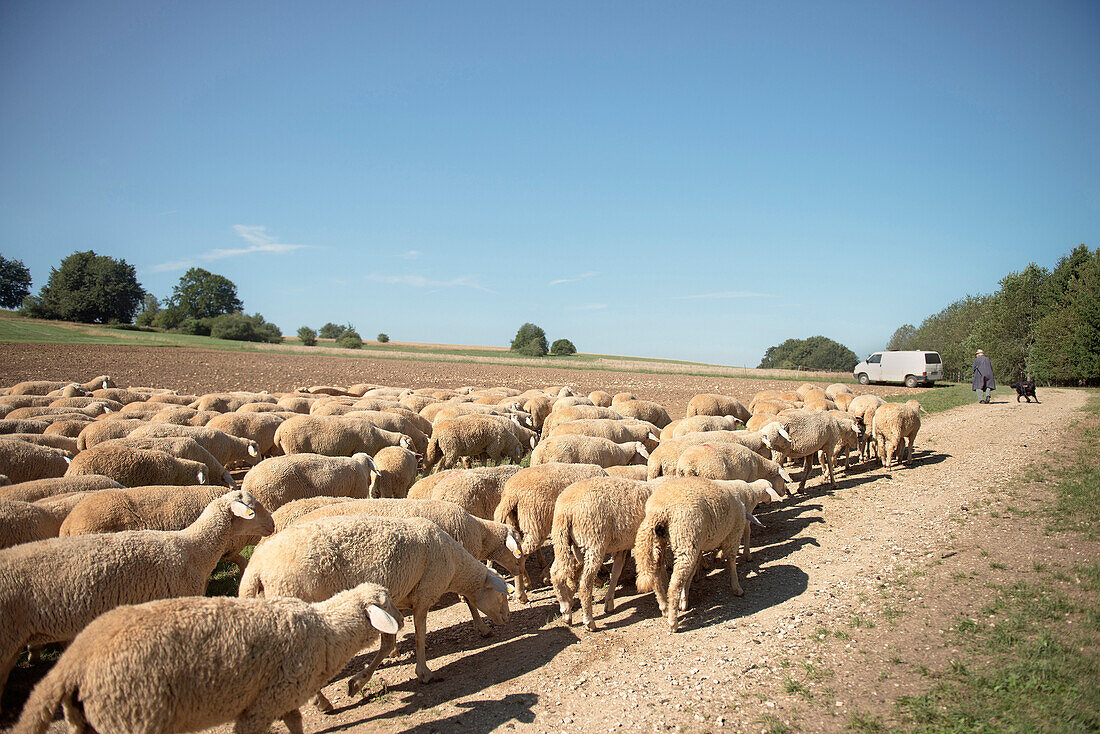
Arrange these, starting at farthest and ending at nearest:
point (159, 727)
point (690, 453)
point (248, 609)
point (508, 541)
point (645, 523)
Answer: point (690, 453) < point (508, 541) < point (645, 523) < point (248, 609) < point (159, 727)

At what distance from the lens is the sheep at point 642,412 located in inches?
699

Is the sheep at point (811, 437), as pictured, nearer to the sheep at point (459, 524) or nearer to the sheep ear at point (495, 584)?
the sheep at point (459, 524)

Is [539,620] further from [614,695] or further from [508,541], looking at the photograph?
[614,695]

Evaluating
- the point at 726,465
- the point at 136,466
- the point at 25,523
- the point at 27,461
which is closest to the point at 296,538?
the point at 25,523

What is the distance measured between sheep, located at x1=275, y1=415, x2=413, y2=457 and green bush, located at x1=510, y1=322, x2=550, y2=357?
3169 inches

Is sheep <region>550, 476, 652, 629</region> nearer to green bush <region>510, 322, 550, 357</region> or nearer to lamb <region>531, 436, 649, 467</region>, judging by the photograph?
lamb <region>531, 436, 649, 467</region>

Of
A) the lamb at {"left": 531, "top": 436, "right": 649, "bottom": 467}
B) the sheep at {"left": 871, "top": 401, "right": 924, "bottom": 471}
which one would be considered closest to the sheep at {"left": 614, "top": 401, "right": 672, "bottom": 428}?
the sheep at {"left": 871, "top": 401, "right": 924, "bottom": 471}

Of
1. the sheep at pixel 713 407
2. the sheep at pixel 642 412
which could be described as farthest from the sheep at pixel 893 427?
the sheep at pixel 642 412

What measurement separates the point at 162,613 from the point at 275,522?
3.28 m

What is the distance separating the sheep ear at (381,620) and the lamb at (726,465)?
5.96 meters

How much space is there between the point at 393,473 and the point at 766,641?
7.25 metres

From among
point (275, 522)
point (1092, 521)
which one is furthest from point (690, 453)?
point (275, 522)

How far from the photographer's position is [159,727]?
360 centimetres

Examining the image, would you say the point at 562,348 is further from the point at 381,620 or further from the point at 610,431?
the point at 381,620
